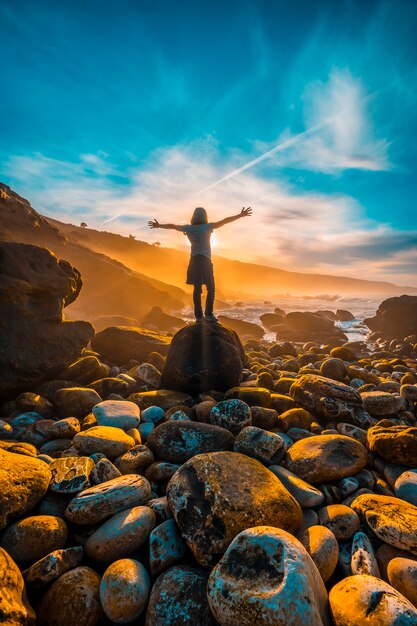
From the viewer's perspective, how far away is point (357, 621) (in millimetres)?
1686

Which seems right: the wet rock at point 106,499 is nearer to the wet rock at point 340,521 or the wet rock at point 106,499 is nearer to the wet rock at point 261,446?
the wet rock at point 261,446

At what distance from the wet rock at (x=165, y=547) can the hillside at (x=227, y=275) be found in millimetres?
43586

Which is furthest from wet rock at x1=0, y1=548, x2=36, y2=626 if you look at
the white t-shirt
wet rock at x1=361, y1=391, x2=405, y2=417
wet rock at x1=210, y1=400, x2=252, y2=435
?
the white t-shirt

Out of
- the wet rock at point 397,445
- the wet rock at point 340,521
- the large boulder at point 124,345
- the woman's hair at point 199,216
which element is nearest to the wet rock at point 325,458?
the wet rock at point 397,445

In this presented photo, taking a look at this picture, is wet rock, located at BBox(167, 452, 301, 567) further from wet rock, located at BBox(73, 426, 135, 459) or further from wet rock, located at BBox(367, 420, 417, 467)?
wet rock, located at BBox(367, 420, 417, 467)

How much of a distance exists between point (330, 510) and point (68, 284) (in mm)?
6025

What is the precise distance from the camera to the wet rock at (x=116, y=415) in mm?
4035

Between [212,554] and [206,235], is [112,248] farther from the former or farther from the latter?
[212,554]

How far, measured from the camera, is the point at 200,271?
660 centimetres

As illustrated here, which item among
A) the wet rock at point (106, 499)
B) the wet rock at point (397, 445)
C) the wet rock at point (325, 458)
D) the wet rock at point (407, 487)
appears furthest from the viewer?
the wet rock at point (397, 445)

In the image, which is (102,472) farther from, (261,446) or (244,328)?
(244,328)

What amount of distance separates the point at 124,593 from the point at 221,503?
0.85 m

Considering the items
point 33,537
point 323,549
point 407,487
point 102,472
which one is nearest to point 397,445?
point 407,487

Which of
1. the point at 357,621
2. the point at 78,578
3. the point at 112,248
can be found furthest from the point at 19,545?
the point at 112,248
